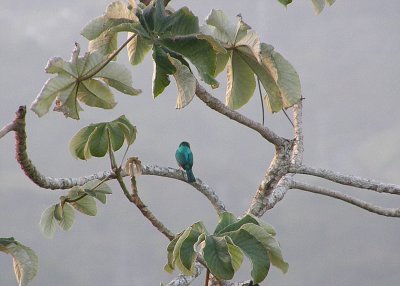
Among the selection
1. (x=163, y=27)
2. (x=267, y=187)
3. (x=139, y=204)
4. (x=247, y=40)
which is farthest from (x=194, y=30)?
(x=267, y=187)

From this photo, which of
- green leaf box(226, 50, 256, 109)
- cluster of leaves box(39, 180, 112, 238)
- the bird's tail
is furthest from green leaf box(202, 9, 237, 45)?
the bird's tail

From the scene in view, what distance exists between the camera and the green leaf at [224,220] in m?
2.63

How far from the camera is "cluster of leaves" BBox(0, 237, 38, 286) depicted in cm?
251

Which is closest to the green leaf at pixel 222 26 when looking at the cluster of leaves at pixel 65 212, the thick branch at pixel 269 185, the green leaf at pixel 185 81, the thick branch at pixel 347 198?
the green leaf at pixel 185 81

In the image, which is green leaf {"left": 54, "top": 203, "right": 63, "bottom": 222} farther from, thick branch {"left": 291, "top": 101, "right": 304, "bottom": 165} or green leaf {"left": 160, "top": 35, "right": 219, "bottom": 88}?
thick branch {"left": 291, "top": 101, "right": 304, "bottom": 165}

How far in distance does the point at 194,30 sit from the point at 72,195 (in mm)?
1248

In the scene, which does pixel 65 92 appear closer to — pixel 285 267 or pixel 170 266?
pixel 170 266

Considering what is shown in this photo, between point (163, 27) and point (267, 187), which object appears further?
point (267, 187)

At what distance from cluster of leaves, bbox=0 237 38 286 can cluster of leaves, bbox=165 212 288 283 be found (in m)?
0.54

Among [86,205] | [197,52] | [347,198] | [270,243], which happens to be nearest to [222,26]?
[197,52]

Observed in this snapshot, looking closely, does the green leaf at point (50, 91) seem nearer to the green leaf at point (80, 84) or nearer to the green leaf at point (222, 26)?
the green leaf at point (80, 84)

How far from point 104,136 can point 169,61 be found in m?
0.74

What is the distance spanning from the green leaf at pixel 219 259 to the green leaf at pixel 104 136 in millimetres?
740

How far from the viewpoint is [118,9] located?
278 cm
